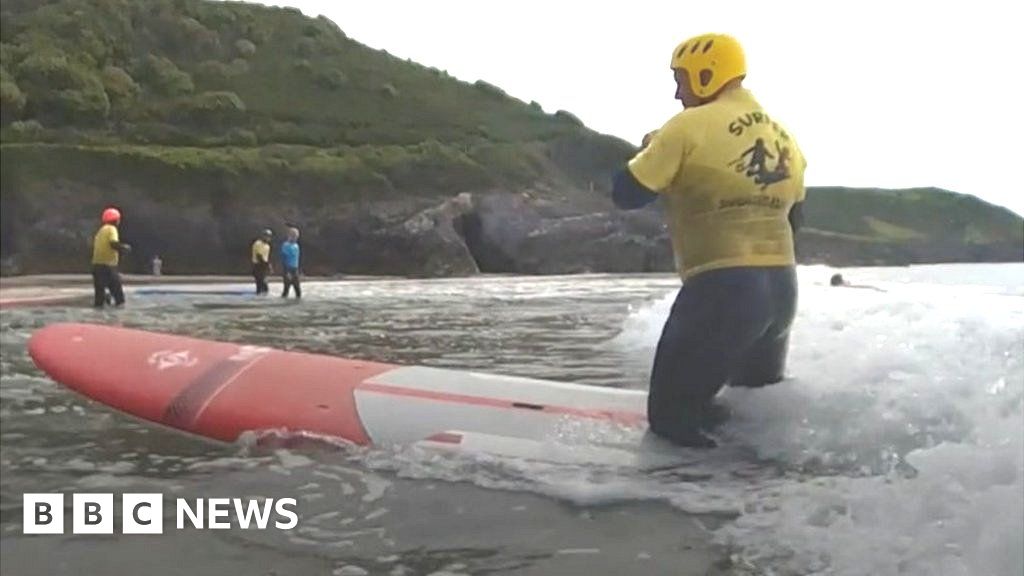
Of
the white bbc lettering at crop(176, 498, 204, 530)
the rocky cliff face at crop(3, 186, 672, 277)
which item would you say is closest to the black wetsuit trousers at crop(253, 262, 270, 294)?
the white bbc lettering at crop(176, 498, 204, 530)

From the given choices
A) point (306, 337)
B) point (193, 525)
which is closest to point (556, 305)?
point (306, 337)

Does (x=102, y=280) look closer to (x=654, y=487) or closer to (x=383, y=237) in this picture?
(x=654, y=487)

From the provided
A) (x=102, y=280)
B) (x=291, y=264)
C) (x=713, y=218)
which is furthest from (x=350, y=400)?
(x=291, y=264)

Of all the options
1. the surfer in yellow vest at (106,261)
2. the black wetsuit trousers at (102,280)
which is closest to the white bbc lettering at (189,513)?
the surfer in yellow vest at (106,261)

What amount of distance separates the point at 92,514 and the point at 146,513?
0.16 m

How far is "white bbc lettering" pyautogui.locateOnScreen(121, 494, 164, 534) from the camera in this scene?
3164mm

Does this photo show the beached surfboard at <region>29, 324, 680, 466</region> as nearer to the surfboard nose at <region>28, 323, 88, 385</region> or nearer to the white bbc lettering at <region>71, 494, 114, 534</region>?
the surfboard nose at <region>28, 323, 88, 385</region>

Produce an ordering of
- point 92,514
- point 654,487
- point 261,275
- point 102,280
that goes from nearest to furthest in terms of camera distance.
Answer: point 92,514
point 654,487
point 102,280
point 261,275

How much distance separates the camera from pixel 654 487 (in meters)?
3.65

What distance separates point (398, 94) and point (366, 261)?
1842cm

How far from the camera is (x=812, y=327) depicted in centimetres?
798

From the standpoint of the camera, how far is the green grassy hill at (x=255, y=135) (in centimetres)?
3766

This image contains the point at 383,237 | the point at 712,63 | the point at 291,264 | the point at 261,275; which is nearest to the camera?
the point at 712,63

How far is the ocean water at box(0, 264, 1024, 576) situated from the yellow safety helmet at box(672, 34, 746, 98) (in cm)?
121
